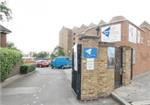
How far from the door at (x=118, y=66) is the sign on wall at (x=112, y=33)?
369 centimetres

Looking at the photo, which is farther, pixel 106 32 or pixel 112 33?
pixel 106 32

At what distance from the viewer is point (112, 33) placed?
1864 cm

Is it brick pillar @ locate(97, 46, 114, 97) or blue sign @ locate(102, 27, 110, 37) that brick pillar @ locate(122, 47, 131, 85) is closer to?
brick pillar @ locate(97, 46, 114, 97)

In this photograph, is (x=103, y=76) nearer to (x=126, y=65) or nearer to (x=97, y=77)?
(x=97, y=77)

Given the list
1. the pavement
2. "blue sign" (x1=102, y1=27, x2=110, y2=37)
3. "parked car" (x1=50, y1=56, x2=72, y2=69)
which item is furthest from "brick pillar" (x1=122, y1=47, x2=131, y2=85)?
"parked car" (x1=50, y1=56, x2=72, y2=69)

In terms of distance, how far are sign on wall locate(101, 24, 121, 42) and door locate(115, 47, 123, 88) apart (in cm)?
369

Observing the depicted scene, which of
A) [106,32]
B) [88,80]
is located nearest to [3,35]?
[106,32]

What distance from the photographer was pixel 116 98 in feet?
38.3

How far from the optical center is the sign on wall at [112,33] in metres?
18.3

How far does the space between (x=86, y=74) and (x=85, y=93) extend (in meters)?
0.77

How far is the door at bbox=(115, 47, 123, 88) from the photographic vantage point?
564 inches

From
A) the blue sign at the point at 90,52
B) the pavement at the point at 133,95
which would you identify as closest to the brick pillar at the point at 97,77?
the blue sign at the point at 90,52

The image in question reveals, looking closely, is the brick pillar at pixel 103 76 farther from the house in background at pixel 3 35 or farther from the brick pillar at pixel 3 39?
the brick pillar at pixel 3 39

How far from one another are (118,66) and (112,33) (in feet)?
14.6
